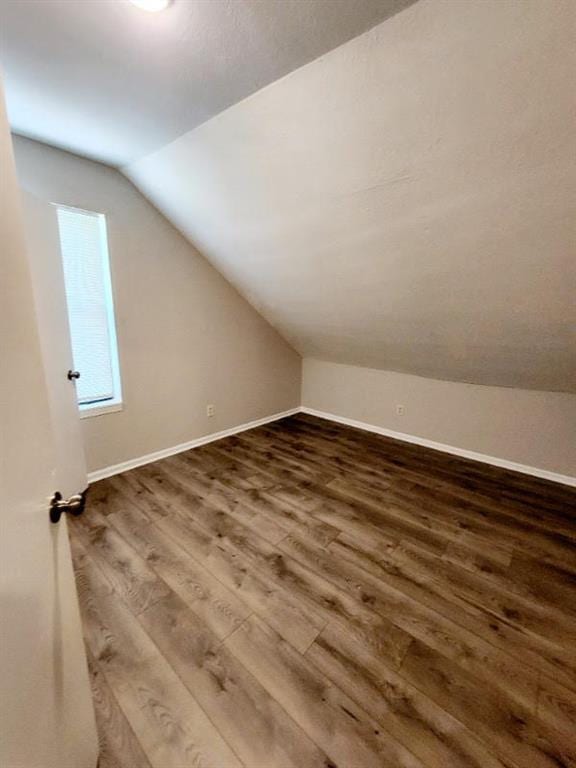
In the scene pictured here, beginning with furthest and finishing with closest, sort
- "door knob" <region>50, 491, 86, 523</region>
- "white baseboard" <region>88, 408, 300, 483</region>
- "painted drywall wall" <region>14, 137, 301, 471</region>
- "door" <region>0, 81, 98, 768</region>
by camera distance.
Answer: "white baseboard" <region>88, 408, 300, 483</region>
"painted drywall wall" <region>14, 137, 301, 471</region>
"door knob" <region>50, 491, 86, 523</region>
"door" <region>0, 81, 98, 768</region>

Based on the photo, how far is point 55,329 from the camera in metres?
2.12

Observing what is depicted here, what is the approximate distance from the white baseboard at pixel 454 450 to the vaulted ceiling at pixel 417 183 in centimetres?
72

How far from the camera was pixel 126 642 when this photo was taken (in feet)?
4.67

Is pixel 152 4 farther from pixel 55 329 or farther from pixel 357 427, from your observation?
pixel 357 427

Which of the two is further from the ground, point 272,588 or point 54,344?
point 54,344

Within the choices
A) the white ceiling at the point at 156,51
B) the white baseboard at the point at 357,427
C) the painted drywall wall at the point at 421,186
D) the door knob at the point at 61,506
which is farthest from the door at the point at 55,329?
the door knob at the point at 61,506

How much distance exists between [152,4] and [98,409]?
91.8 inches

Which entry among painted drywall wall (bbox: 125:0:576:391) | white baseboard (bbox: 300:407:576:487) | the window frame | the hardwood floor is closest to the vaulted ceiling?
painted drywall wall (bbox: 125:0:576:391)

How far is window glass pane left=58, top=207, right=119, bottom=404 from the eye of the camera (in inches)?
93.5

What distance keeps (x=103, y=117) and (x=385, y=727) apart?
9.64 feet

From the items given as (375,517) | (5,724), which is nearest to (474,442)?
(375,517)

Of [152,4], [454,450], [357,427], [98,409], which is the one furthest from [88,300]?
[454,450]

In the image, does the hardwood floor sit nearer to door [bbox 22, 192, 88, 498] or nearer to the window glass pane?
door [bbox 22, 192, 88, 498]

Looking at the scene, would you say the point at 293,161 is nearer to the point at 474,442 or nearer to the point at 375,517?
the point at 375,517
